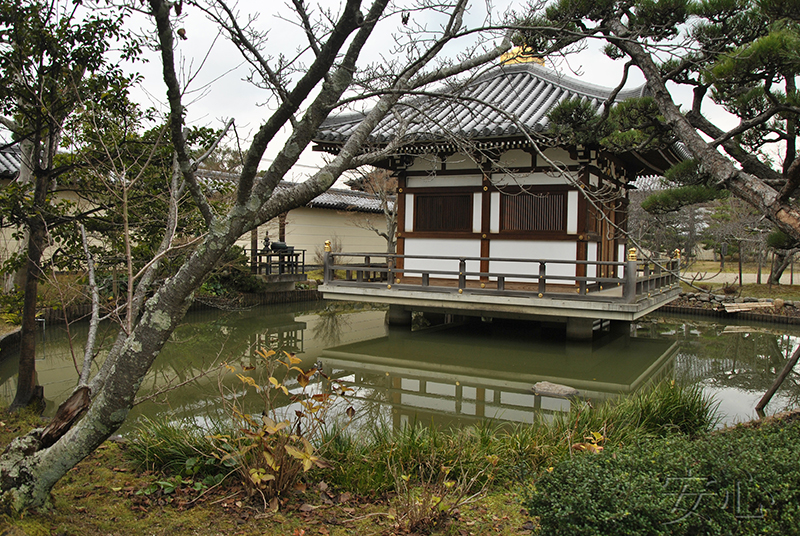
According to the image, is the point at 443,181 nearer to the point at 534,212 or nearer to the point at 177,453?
the point at 534,212

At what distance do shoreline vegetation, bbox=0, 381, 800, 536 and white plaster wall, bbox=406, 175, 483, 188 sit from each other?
21.5 ft

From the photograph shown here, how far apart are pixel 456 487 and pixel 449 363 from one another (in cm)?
522

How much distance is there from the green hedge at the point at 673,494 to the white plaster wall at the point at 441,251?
8.08 metres

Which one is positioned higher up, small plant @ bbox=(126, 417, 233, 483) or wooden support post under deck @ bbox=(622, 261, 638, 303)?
wooden support post under deck @ bbox=(622, 261, 638, 303)

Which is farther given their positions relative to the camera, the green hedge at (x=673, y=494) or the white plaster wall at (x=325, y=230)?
the white plaster wall at (x=325, y=230)

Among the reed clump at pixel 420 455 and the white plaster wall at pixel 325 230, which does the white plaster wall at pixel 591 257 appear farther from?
the white plaster wall at pixel 325 230

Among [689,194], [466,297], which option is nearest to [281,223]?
[466,297]

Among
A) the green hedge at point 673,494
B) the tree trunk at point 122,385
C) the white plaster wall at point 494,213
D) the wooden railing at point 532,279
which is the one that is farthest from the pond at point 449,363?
the green hedge at point 673,494

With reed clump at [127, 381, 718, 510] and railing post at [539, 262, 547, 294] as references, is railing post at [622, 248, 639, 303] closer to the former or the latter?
railing post at [539, 262, 547, 294]

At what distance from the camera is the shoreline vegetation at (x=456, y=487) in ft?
6.74

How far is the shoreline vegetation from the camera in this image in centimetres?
205

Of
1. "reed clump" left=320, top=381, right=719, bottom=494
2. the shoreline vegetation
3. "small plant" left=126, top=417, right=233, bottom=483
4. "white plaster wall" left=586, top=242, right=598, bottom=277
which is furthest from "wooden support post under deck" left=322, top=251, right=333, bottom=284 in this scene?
"small plant" left=126, top=417, right=233, bottom=483

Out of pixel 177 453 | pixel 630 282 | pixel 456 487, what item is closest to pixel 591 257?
pixel 630 282

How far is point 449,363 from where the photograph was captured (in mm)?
8430
